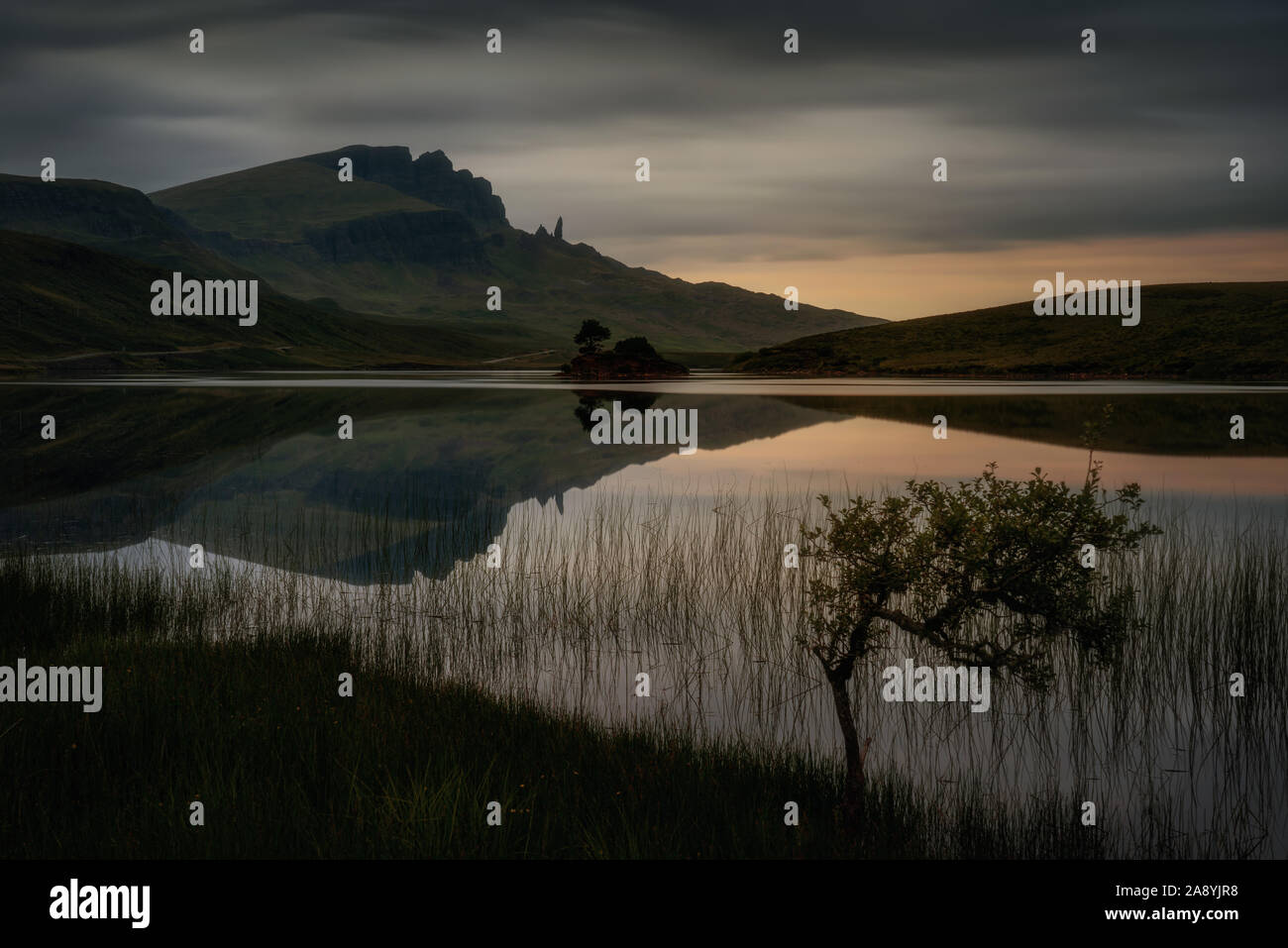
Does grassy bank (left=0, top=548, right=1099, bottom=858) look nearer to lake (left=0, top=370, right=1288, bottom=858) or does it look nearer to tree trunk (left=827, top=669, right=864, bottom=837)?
tree trunk (left=827, top=669, right=864, bottom=837)

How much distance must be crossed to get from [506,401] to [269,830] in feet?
187

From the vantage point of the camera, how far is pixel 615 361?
100 m

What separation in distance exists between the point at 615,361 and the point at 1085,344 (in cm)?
6482

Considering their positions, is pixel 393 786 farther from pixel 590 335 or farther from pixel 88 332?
pixel 88 332

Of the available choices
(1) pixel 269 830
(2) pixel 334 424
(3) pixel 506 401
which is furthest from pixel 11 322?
(1) pixel 269 830

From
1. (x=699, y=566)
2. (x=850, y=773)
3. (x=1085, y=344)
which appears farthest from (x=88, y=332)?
(x=850, y=773)

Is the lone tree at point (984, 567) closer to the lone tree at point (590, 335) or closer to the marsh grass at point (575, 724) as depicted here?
the marsh grass at point (575, 724)

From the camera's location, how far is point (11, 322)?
15450 cm

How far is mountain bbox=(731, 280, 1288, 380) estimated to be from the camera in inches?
4200

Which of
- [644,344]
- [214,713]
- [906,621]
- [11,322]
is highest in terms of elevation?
[11,322]

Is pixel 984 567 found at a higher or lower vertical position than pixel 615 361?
lower

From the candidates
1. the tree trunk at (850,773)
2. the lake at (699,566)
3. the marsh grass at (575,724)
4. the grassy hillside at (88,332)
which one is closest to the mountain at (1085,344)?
the lake at (699,566)
